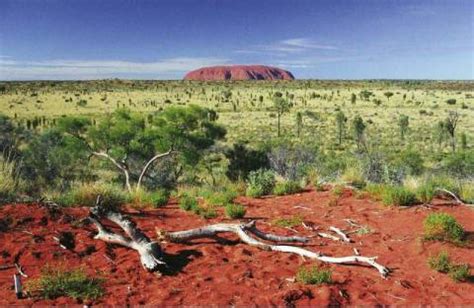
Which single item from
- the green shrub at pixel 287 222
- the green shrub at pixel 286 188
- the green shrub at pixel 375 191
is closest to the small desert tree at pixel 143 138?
the green shrub at pixel 286 188

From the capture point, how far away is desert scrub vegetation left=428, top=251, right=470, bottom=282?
6.53 metres

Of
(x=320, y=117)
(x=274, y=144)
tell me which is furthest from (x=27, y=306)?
(x=320, y=117)

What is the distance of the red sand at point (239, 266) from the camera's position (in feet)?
19.3

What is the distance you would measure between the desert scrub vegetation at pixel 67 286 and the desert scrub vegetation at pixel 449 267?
447cm

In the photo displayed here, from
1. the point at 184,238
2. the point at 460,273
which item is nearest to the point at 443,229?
the point at 460,273

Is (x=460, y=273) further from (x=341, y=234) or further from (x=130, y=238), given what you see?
(x=130, y=238)

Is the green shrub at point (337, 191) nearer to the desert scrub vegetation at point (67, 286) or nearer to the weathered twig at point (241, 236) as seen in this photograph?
the weathered twig at point (241, 236)

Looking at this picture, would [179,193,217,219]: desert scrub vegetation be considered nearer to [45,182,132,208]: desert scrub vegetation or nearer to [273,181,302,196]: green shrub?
[45,182,132,208]: desert scrub vegetation

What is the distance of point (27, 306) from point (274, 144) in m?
20.4

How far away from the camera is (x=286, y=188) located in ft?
38.7

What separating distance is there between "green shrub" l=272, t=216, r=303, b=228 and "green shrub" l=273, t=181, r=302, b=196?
251 cm

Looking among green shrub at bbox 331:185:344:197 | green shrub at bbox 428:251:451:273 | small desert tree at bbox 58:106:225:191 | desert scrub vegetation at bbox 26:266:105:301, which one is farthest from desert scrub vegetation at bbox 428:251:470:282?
small desert tree at bbox 58:106:225:191

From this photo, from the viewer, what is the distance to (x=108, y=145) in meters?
Answer: 19.8

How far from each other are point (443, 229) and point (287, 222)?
263 centimetres
